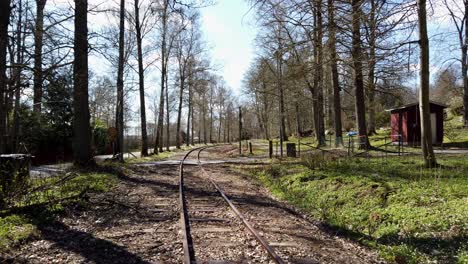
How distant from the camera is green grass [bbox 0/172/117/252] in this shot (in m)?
6.57

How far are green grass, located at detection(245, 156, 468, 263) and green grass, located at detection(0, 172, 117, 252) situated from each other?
5.54 m

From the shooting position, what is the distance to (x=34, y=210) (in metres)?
8.17

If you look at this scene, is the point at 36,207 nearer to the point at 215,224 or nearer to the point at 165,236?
the point at 165,236

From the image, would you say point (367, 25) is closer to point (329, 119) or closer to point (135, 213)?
point (135, 213)

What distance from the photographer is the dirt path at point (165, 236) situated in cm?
574

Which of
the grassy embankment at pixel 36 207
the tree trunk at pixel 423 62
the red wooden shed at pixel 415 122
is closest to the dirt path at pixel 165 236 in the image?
the grassy embankment at pixel 36 207

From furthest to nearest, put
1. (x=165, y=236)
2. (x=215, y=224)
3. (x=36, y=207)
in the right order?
(x=36, y=207) < (x=215, y=224) < (x=165, y=236)

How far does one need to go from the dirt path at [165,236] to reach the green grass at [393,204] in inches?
25.6

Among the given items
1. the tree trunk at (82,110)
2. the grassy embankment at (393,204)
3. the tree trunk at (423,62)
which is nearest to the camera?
the grassy embankment at (393,204)

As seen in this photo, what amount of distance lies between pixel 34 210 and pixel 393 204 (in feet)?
24.3

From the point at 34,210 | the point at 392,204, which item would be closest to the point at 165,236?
the point at 34,210

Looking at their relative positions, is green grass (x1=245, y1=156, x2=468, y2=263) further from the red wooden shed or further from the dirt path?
the red wooden shed

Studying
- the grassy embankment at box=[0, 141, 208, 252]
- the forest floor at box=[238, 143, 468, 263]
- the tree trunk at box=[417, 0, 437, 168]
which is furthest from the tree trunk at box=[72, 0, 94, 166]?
the tree trunk at box=[417, 0, 437, 168]

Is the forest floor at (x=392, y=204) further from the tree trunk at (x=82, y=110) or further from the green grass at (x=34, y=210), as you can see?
the tree trunk at (x=82, y=110)
